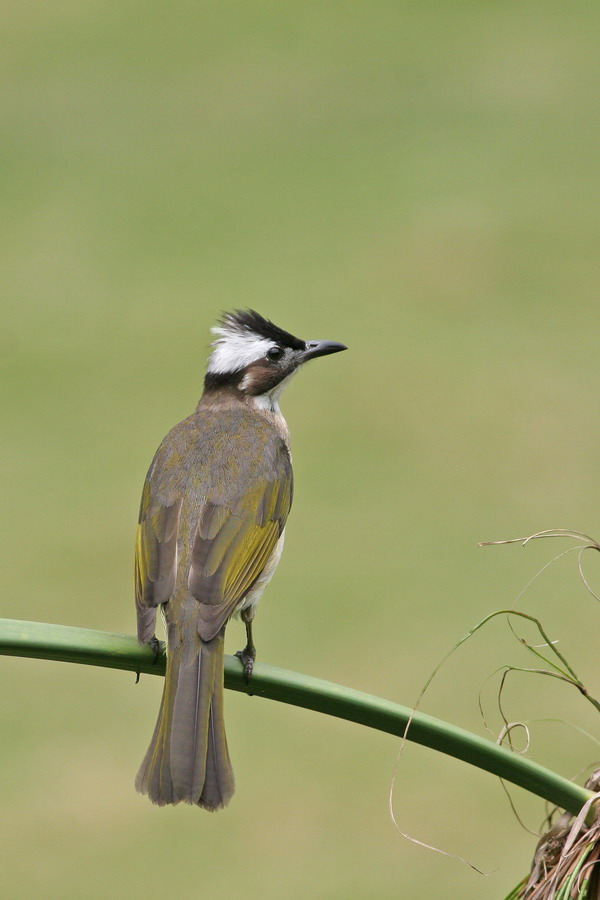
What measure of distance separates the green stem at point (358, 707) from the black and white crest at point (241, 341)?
2.56m

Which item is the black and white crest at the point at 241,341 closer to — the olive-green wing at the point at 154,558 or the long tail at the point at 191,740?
the olive-green wing at the point at 154,558

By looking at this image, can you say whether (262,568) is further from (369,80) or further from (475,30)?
(475,30)

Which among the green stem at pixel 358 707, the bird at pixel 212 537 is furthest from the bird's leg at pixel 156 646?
the green stem at pixel 358 707

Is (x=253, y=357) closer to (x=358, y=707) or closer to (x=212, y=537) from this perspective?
(x=212, y=537)

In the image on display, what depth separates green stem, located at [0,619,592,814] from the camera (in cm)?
236

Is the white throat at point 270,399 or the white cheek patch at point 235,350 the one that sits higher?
the white cheek patch at point 235,350

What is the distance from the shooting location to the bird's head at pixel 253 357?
5203 mm

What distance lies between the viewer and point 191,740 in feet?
11.3

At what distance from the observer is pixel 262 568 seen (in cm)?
421

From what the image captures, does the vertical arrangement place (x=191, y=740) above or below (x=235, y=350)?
below

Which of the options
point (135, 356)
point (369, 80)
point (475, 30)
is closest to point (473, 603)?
point (135, 356)

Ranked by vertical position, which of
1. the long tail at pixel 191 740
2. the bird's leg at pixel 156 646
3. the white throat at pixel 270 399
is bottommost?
the long tail at pixel 191 740

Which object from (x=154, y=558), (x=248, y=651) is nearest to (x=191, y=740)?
(x=248, y=651)

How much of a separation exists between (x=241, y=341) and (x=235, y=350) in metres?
0.04
